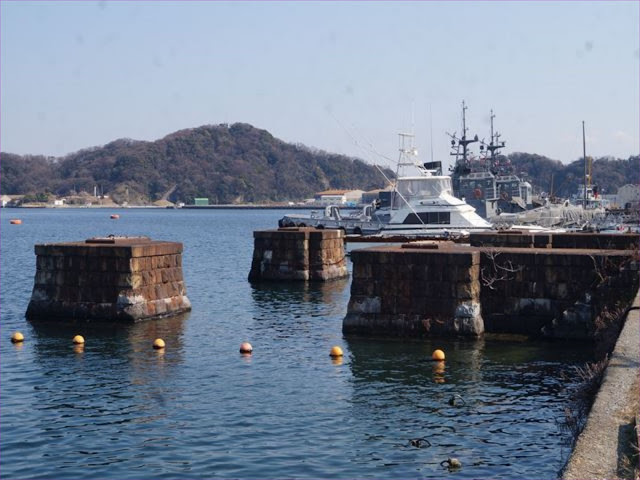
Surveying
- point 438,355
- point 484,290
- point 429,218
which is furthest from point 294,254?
point 429,218

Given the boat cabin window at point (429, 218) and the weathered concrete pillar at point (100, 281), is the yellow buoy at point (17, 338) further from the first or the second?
the boat cabin window at point (429, 218)

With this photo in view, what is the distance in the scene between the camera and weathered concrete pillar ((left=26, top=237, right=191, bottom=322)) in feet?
96.1

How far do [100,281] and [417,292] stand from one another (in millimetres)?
11088

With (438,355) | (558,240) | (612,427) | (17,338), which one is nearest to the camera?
(612,427)

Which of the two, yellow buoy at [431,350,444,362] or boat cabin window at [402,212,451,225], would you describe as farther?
boat cabin window at [402,212,451,225]

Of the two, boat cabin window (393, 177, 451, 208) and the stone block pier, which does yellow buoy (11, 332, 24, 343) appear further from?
boat cabin window (393, 177, 451, 208)

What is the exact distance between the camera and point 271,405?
19.2 meters

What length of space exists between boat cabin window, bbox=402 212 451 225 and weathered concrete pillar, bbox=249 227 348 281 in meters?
24.6

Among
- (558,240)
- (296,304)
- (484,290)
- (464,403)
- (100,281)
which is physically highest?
(558,240)

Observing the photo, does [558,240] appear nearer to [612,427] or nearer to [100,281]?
[100,281]

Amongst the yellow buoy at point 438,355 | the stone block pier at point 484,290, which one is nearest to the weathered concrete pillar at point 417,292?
the stone block pier at point 484,290

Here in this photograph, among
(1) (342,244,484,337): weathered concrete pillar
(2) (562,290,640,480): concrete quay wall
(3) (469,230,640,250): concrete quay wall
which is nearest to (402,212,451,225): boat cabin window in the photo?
(3) (469,230,640,250): concrete quay wall

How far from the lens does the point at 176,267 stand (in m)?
31.8

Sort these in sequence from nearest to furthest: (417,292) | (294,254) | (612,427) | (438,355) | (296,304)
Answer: (612,427) → (438,355) → (417,292) → (296,304) → (294,254)
